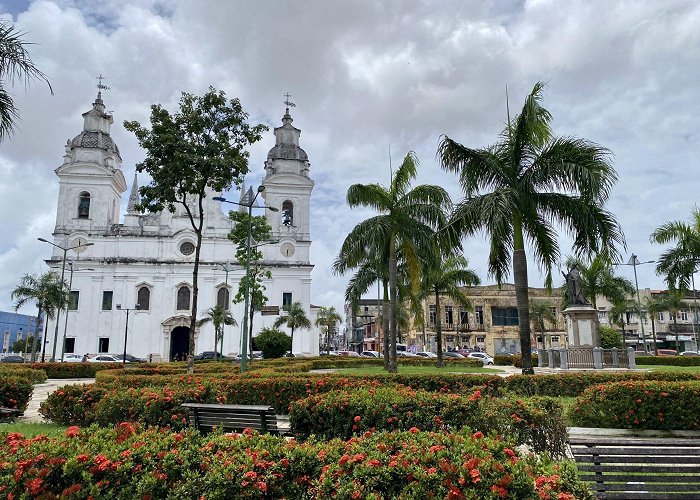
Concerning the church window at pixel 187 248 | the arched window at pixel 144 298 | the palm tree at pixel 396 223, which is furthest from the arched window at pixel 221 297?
the palm tree at pixel 396 223

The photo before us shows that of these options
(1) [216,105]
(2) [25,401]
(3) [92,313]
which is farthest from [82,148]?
(2) [25,401]

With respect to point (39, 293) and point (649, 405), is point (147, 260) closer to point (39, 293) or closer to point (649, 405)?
point (39, 293)

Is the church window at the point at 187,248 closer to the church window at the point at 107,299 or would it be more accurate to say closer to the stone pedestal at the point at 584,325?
the church window at the point at 107,299

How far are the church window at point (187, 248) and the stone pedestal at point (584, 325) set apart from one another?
113 ft

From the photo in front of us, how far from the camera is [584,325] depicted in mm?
23750

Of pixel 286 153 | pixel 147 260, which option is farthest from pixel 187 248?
pixel 286 153

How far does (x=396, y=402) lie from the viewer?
6621 millimetres

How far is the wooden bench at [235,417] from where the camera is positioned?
21.3 ft

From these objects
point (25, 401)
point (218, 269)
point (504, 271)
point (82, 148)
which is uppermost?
point (82, 148)

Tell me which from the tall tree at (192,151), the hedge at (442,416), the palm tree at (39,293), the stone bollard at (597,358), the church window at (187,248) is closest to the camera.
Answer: the hedge at (442,416)

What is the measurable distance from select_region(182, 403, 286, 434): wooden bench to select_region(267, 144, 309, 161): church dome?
145 feet

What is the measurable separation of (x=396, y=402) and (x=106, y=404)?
451cm

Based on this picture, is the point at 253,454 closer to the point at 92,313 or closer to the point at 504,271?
the point at 504,271

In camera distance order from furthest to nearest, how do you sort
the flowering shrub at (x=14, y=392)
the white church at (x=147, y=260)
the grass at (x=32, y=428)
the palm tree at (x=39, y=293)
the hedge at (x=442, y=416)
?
the white church at (x=147, y=260) < the palm tree at (x=39, y=293) < the flowering shrub at (x=14, y=392) < the grass at (x=32, y=428) < the hedge at (x=442, y=416)
